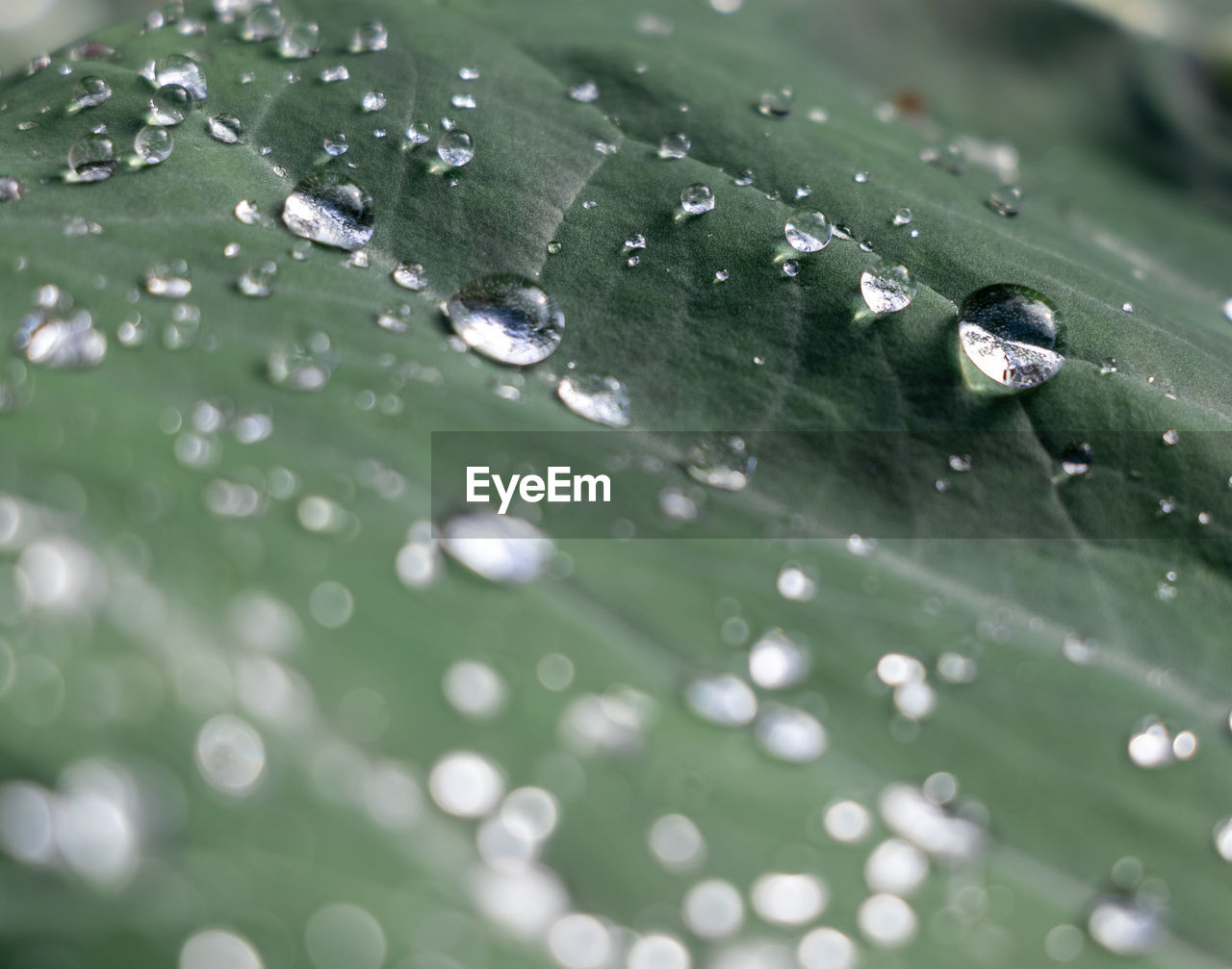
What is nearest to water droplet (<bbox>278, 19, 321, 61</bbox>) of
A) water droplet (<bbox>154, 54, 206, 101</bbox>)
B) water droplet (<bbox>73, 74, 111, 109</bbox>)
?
water droplet (<bbox>154, 54, 206, 101</bbox>)

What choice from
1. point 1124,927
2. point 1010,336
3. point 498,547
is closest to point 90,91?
point 498,547

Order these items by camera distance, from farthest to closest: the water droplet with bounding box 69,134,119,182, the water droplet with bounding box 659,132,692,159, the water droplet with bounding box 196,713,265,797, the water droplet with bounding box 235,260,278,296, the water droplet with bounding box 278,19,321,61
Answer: the water droplet with bounding box 278,19,321,61 → the water droplet with bounding box 659,132,692,159 → the water droplet with bounding box 69,134,119,182 → the water droplet with bounding box 235,260,278,296 → the water droplet with bounding box 196,713,265,797

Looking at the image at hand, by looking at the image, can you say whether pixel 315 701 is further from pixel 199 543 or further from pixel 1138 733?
pixel 1138 733

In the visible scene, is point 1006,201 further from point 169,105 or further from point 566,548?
point 169,105

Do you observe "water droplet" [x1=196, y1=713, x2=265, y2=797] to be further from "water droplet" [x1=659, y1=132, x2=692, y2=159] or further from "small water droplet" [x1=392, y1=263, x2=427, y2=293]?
"water droplet" [x1=659, y1=132, x2=692, y2=159]

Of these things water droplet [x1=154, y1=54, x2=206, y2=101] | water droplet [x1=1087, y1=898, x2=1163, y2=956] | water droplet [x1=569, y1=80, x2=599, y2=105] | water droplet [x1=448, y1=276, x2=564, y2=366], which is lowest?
water droplet [x1=1087, y1=898, x2=1163, y2=956]

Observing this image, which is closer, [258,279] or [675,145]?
[258,279]

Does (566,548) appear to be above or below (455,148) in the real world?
below
